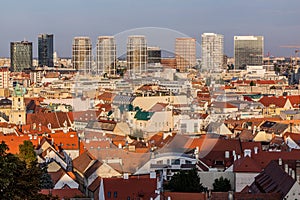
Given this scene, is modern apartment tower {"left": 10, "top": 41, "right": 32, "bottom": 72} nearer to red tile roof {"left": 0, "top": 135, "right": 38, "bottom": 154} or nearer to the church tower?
the church tower

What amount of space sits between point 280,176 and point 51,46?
110m

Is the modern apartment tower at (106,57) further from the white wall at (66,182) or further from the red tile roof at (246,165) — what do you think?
the red tile roof at (246,165)

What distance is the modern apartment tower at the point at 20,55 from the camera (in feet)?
361

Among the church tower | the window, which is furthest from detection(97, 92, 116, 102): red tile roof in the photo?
the window

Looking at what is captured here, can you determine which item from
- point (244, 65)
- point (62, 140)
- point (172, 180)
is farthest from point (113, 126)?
point (244, 65)

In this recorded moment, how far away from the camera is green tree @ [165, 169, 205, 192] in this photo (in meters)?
15.9

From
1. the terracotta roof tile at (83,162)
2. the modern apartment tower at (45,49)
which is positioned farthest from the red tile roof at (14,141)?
the modern apartment tower at (45,49)

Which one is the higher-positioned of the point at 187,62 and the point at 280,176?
the point at 187,62

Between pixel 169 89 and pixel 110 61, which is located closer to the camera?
pixel 169 89

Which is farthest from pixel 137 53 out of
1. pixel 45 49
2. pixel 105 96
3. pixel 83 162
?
pixel 45 49

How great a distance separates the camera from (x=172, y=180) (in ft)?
54.1

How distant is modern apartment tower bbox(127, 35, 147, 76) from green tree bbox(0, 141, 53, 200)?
19.3 m

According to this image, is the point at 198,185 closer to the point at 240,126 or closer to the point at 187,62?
the point at 187,62

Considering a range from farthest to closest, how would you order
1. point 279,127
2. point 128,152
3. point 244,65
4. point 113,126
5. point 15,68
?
point 244,65 → point 15,68 → point 279,127 → point 113,126 → point 128,152
